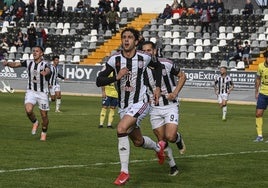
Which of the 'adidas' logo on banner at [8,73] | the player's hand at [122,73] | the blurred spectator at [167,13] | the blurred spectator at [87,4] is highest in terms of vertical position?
the player's hand at [122,73]

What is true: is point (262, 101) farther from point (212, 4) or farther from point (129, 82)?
point (212, 4)

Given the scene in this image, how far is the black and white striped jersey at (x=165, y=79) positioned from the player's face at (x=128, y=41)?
148 cm

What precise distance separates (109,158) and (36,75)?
459cm

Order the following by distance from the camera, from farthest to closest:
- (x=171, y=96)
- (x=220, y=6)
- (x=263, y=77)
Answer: (x=220, y=6)
(x=263, y=77)
(x=171, y=96)

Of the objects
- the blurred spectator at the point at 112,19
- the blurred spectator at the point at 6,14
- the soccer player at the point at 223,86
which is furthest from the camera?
the blurred spectator at the point at 6,14

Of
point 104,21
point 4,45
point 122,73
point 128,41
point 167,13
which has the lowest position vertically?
point 4,45

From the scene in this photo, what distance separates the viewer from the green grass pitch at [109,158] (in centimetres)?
1339

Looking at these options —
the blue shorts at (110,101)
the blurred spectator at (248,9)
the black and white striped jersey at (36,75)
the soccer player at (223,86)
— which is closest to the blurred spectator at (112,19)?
the blurred spectator at (248,9)

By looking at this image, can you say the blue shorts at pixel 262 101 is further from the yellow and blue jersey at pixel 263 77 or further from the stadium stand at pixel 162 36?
the stadium stand at pixel 162 36

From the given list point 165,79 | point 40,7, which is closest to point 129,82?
point 165,79

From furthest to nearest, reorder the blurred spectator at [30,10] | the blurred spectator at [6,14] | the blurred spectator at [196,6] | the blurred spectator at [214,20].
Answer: the blurred spectator at [6,14]
the blurred spectator at [30,10]
the blurred spectator at [196,6]
the blurred spectator at [214,20]

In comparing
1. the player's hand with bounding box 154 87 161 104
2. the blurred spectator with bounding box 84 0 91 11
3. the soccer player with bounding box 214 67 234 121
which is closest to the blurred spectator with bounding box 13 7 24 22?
the blurred spectator with bounding box 84 0 91 11

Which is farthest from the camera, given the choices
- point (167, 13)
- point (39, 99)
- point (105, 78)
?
point (167, 13)

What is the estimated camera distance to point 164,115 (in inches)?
583
